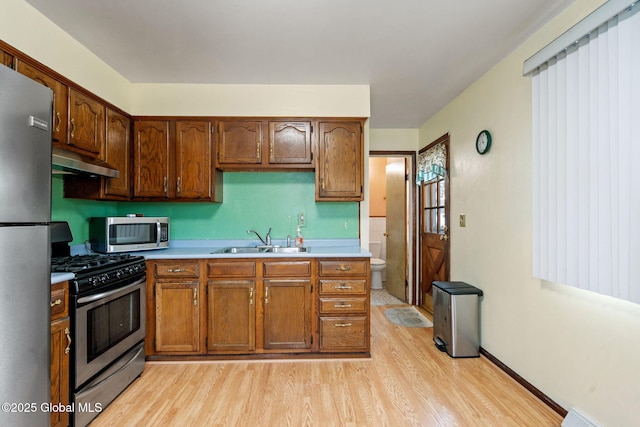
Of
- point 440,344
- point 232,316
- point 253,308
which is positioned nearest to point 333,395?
point 253,308

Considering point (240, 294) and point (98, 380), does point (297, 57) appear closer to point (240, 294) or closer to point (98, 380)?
point (240, 294)

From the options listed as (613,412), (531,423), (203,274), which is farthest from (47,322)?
(613,412)

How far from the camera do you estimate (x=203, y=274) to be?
8.32ft

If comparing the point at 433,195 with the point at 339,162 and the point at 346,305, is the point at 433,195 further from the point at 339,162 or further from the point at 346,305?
the point at 346,305

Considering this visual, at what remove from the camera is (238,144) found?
2.87 metres

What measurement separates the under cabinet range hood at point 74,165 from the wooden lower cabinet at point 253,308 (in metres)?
0.80

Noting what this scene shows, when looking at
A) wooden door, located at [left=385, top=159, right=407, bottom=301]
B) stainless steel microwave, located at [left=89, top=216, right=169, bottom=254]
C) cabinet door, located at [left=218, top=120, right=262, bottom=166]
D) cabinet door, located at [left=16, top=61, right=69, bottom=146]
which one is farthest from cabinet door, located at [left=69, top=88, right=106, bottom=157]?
wooden door, located at [left=385, top=159, right=407, bottom=301]

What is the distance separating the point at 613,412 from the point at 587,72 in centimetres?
175

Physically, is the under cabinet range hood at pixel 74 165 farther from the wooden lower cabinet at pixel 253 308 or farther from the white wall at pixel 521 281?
the white wall at pixel 521 281

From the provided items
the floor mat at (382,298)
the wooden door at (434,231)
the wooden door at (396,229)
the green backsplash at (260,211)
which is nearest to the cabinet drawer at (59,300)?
the green backsplash at (260,211)

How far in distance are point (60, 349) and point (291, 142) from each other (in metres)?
2.19

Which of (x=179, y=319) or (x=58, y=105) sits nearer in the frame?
(x=58, y=105)

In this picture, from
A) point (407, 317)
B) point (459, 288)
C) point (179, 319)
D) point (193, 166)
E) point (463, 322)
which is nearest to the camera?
point (179, 319)

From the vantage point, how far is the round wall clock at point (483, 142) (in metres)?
2.61
